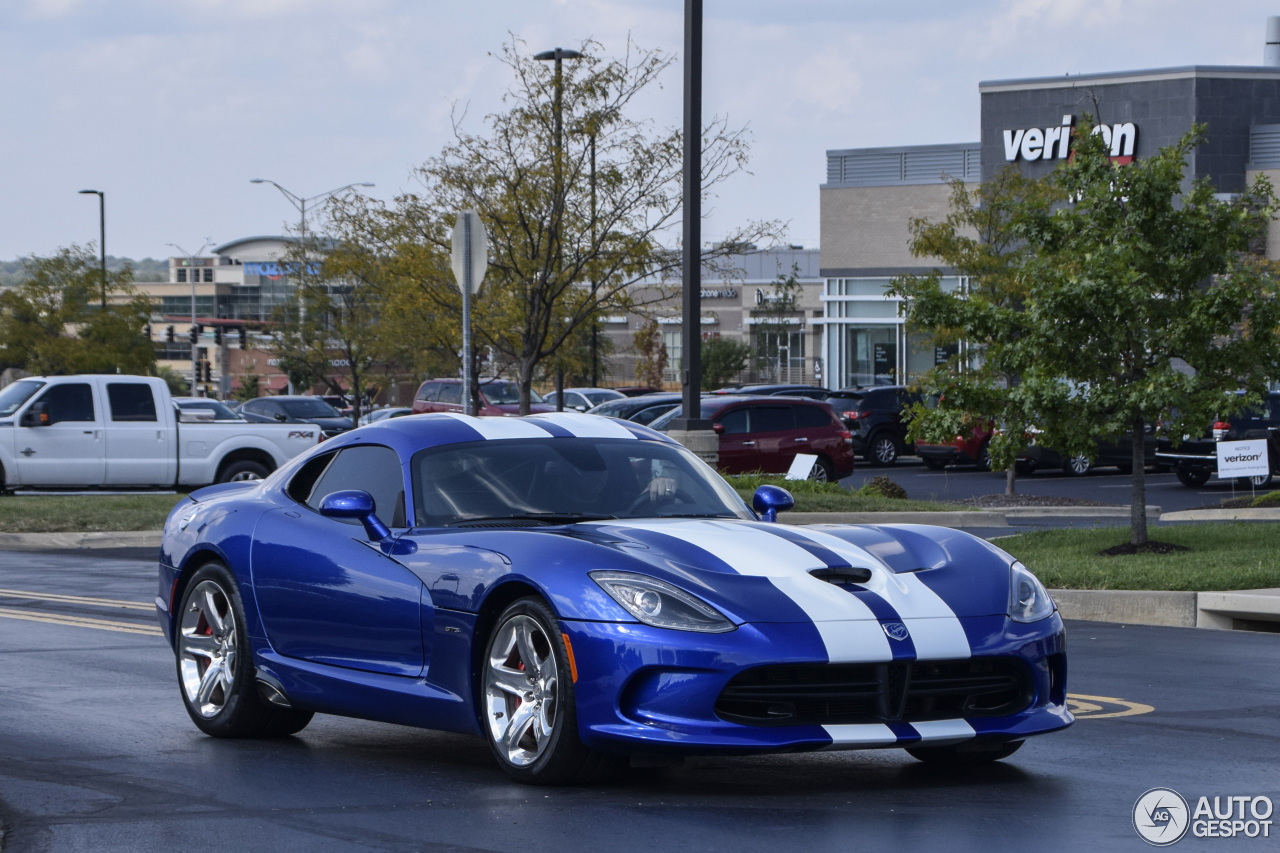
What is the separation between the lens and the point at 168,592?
26.7 ft

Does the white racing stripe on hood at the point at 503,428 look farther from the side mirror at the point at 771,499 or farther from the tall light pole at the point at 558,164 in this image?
the tall light pole at the point at 558,164

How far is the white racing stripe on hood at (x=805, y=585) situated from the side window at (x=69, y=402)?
1880cm

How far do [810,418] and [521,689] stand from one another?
23131 millimetres

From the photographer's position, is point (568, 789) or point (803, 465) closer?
point (568, 789)

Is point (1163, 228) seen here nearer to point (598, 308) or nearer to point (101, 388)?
point (598, 308)

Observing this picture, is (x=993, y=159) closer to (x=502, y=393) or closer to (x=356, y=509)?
(x=502, y=393)

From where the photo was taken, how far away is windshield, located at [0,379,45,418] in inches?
934

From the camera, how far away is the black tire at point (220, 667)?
7.48 m

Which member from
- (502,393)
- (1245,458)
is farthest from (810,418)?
(502,393)

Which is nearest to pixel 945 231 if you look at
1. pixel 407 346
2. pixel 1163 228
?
pixel 1163 228

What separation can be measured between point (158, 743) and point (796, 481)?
17.6 meters

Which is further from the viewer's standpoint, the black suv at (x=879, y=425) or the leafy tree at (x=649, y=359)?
the leafy tree at (x=649, y=359)

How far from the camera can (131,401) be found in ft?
77.4

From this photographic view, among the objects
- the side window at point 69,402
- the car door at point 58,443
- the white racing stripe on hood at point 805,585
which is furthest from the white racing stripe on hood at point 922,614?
the side window at point 69,402
